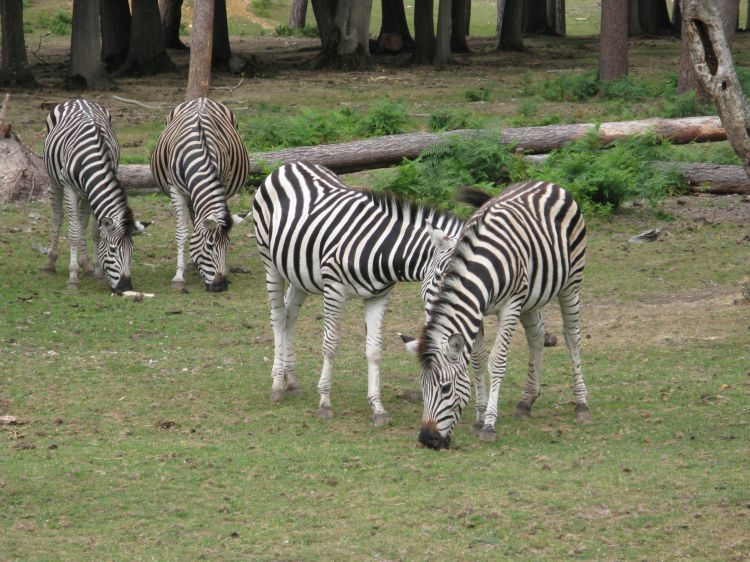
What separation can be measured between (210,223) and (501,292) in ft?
19.2

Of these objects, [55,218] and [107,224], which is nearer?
[107,224]

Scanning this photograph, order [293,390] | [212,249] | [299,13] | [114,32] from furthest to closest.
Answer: [299,13]
[114,32]
[212,249]
[293,390]

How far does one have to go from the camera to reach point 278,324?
9.61m

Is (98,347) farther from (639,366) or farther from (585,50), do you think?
(585,50)

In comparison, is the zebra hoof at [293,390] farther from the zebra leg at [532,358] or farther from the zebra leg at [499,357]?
the zebra leg at [499,357]

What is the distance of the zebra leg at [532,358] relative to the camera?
8.98m

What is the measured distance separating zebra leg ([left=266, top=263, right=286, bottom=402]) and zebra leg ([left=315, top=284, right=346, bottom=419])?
20.0 inches

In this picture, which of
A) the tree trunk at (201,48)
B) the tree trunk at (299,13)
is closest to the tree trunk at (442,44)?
the tree trunk at (201,48)

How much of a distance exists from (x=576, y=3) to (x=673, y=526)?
56.8 metres

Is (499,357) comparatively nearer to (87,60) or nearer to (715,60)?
(715,60)

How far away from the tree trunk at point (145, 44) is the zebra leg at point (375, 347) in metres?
25.0

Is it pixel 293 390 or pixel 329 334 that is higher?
pixel 329 334

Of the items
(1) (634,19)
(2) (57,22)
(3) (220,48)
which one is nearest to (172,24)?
(3) (220,48)

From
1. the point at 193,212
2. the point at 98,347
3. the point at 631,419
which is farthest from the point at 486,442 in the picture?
the point at 193,212
